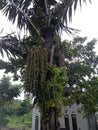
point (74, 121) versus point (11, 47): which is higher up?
point (11, 47)

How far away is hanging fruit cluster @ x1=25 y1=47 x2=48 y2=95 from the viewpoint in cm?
542

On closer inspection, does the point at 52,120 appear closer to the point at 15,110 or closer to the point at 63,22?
the point at 63,22

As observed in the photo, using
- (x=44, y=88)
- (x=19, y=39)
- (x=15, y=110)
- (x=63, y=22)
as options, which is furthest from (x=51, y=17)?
(x=15, y=110)

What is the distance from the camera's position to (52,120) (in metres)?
5.43

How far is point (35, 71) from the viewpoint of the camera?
5484mm

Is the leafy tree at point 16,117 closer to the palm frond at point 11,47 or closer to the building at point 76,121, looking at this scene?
the building at point 76,121

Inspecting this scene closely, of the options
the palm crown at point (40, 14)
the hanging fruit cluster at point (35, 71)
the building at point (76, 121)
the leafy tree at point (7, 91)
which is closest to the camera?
the hanging fruit cluster at point (35, 71)

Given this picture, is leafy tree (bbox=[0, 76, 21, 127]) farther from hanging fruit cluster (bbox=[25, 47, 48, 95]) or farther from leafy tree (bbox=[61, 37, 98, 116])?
hanging fruit cluster (bbox=[25, 47, 48, 95])

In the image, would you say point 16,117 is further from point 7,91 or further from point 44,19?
point 44,19

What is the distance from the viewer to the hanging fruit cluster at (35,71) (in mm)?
5422

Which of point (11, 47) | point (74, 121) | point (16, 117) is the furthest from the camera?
point (16, 117)

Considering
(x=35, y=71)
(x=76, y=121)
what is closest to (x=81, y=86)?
Answer: (x=35, y=71)

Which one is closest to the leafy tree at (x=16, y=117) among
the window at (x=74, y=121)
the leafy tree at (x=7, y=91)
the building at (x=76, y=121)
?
the leafy tree at (x=7, y=91)

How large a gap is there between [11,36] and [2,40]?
39 centimetres
